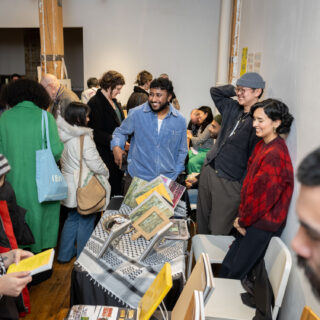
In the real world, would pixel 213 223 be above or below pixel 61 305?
above

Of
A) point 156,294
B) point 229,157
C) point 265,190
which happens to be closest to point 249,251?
point 265,190

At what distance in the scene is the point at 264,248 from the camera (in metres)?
2.26

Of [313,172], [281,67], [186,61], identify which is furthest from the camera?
[186,61]

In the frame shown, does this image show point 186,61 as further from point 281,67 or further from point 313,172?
point 313,172

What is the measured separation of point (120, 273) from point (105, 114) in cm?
234

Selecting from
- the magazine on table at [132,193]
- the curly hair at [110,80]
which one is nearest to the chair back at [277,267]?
the magazine on table at [132,193]

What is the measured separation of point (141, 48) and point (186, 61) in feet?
3.18

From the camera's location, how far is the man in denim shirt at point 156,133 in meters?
3.06

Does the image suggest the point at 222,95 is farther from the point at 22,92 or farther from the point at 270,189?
the point at 22,92

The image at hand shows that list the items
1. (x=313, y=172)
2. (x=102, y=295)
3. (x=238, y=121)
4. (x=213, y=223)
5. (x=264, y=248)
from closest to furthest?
(x=313, y=172) → (x=102, y=295) → (x=264, y=248) → (x=238, y=121) → (x=213, y=223)

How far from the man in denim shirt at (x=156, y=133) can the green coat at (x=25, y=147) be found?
0.66 metres

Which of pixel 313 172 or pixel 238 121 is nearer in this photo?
pixel 313 172

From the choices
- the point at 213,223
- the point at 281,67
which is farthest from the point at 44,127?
the point at 281,67

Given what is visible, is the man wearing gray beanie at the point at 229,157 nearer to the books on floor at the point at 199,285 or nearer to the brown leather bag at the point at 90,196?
the brown leather bag at the point at 90,196
